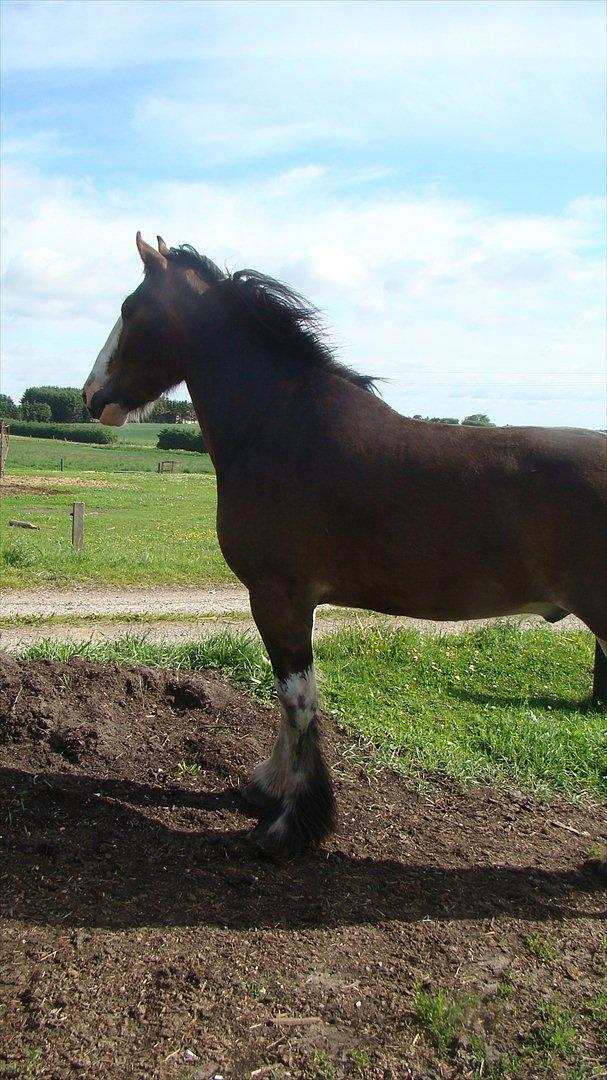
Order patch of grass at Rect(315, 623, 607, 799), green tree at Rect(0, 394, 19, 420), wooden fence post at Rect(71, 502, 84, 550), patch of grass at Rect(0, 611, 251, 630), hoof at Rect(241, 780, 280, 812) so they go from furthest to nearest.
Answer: green tree at Rect(0, 394, 19, 420) < wooden fence post at Rect(71, 502, 84, 550) < patch of grass at Rect(0, 611, 251, 630) < patch of grass at Rect(315, 623, 607, 799) < hoof at Rect(241, 780, 280, 812)

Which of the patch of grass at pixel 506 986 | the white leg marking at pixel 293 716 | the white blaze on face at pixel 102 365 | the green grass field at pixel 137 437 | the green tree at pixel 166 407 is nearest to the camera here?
Answer: the patch of grass at pixel 506 986

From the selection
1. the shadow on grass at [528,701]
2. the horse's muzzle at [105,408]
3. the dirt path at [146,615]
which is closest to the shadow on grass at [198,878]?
the horse's muzzle at [105,408]

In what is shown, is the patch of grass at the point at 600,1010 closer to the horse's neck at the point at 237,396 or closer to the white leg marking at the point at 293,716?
the white leg marking at the point at 293,716

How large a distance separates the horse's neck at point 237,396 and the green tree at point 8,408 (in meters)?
60.2

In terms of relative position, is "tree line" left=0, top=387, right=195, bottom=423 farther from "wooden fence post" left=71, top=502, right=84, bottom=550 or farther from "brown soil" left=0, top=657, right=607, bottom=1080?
"brown soil" left=0, top=657, right=607, bottom=1080

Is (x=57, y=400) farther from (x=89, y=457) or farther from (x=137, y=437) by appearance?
(x=89, y=457)

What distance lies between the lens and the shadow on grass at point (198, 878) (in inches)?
156

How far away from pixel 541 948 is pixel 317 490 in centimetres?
244

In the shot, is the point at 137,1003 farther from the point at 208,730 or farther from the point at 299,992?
the point at 208,730

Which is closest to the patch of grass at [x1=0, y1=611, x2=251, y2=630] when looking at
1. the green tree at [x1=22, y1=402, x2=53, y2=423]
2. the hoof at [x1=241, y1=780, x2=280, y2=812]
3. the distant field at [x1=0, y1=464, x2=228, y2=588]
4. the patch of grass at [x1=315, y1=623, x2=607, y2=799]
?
the distant field at [x1=0, y1=464, x2=228, y2=588]

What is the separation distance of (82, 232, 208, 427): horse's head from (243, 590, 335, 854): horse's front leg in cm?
151

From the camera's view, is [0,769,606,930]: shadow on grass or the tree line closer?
[0,769,606,930]: shadow on grass

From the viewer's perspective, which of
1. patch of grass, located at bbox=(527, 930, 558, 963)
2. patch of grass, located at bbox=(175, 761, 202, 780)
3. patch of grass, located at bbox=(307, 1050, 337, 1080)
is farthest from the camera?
patch of grass, located at bbox=(175, 761, 202, 780)

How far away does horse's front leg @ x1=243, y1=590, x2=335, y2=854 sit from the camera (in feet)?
14.8
